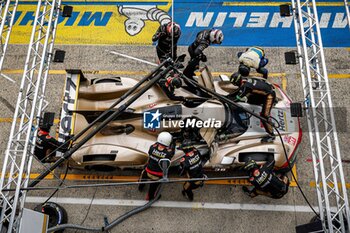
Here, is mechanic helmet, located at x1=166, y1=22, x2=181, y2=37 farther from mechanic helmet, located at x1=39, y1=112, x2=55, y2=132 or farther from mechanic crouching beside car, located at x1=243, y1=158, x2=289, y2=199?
mechanic crouching beside car, located at x1=243, y1=158, x2=289, y2=199

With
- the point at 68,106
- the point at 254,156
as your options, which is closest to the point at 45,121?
the point at 68,106

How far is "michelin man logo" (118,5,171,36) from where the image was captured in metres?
11.2

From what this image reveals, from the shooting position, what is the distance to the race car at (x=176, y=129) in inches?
319

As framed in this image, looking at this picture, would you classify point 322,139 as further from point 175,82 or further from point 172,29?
point 172,29

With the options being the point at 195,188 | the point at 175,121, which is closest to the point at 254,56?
the point at 175,121

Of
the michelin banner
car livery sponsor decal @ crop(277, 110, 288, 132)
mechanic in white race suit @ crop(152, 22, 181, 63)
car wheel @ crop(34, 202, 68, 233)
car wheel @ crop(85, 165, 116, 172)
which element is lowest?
car wheel @ crop(34, 202, 68, 233)

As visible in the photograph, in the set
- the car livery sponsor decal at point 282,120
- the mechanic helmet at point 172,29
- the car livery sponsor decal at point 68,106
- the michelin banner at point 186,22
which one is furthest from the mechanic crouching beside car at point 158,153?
the michelin banner at point 186,22

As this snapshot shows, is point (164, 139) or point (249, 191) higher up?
point (164, 139)

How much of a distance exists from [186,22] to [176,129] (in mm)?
4330

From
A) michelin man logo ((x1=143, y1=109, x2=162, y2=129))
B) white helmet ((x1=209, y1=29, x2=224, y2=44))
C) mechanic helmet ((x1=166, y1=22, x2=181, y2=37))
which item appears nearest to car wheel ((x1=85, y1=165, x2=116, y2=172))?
michelin man logo ((x1=143, y1=109, x2=162, y2=129))

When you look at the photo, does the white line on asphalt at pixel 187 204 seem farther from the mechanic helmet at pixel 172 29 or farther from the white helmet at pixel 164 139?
the mechanic helmet at pixel 172 29

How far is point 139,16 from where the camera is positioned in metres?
11.4

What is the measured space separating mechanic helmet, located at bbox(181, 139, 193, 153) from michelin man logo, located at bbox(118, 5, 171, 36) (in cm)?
443

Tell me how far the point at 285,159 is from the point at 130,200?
362cm
